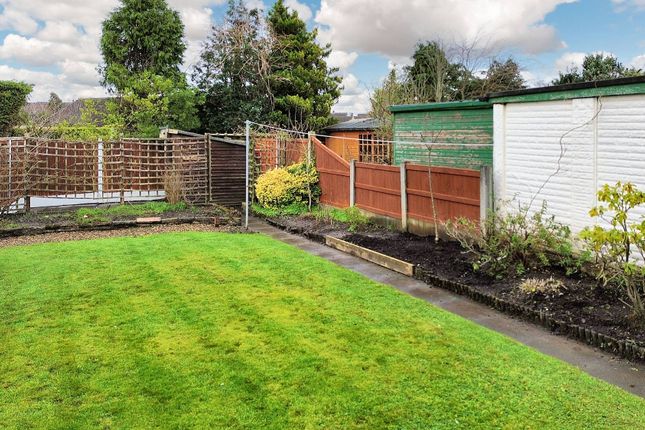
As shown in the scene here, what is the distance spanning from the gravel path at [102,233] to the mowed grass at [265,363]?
3.76 m

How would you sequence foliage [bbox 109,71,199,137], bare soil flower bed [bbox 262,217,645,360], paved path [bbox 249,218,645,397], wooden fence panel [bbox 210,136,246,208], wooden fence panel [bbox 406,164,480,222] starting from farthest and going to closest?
foliage [bbox 109,71,199,137]
wooden fence panel [bbox 210,136,246,208]
wooden fence panel [bbox 406,164,480,222]
bare soil flower bed [bbox 262,217,645,360]
paved path [bbox 249,218,645,397]

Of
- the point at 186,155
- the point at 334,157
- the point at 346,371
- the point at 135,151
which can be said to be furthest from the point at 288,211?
the point at 346,371

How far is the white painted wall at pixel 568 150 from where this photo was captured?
21.3ft

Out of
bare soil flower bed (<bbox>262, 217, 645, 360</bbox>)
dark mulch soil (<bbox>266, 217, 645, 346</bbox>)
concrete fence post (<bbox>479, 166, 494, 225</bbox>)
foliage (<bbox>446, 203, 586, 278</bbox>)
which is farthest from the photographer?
concrete fence post (<bbox>479, 166, 494, 225</bbox>)

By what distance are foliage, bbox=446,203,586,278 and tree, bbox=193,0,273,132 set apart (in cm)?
2191

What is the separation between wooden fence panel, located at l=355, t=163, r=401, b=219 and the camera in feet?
37.0

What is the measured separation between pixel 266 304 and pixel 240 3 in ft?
86.1

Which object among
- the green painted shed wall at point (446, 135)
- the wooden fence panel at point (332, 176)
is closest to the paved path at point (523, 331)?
the green painted shed wall at point (446, 135)

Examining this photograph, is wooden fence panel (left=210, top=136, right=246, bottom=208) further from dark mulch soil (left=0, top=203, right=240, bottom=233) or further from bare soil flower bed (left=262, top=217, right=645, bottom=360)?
bare soil flower bed (left=262, top=217, right=645, bottom=360)

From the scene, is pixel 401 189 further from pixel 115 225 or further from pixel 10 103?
pixel 10 103

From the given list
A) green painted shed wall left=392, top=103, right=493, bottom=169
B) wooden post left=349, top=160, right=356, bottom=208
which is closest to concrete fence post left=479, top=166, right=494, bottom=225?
green painted shed wall left=392, top=103, right=493, bottom=169

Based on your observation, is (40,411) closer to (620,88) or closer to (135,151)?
(620,88)

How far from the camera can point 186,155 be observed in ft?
52.8

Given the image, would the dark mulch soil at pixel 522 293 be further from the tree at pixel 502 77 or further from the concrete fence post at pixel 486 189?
the tree at pixel 502 77
